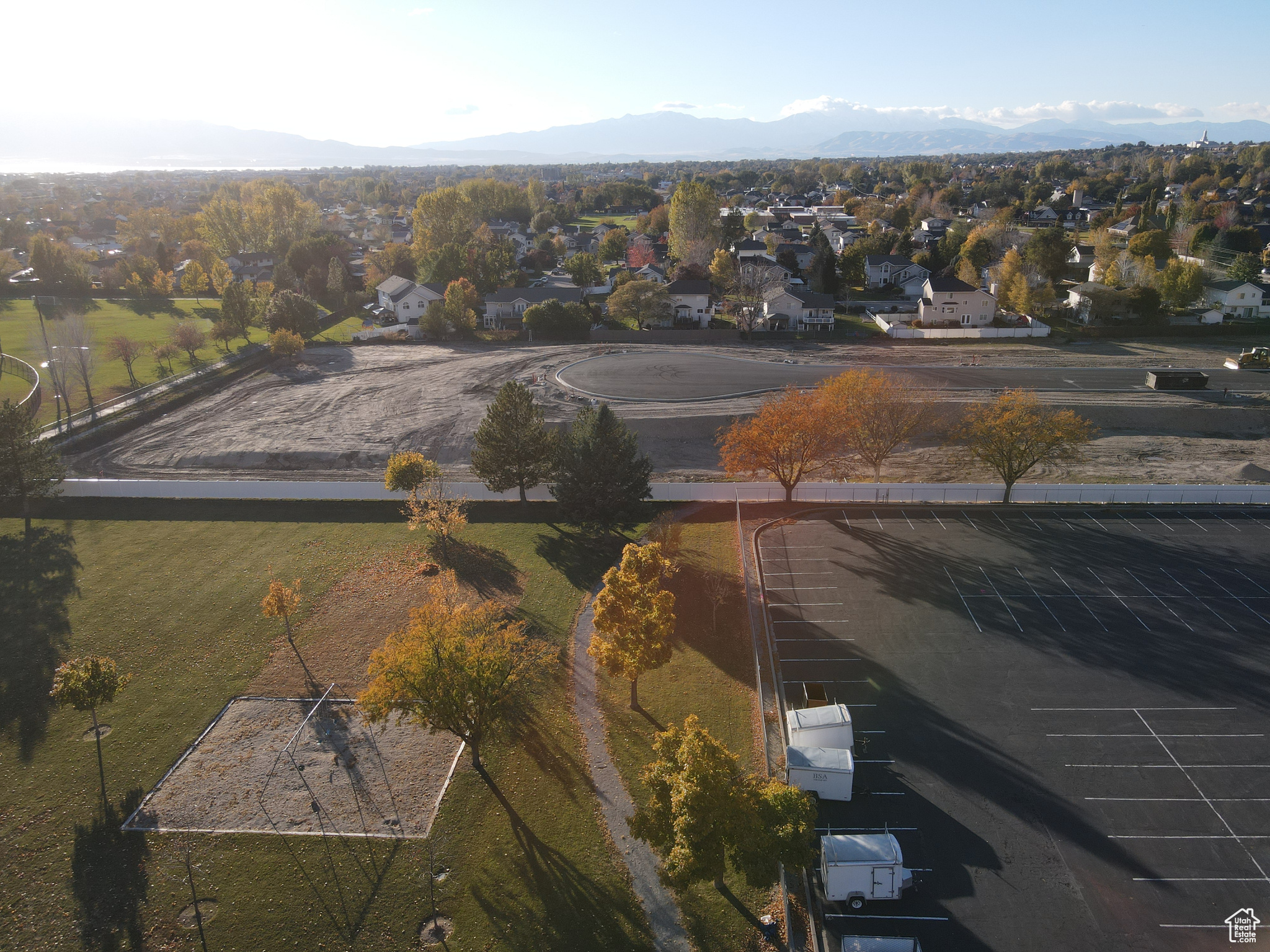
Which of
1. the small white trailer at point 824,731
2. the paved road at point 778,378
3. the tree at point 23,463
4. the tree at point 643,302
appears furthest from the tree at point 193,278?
the small white trailer at point 824,731

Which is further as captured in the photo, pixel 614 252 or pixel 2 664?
pixel 614 252

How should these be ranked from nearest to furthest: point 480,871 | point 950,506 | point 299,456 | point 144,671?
point 480,871 → point 144,671 → point 950,506 → point 299,456

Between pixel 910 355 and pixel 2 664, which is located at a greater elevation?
pixel 910 355

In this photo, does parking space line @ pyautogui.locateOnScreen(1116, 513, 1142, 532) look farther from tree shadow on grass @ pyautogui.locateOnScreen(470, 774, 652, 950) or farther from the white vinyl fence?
tree shadow on grass @ pyautogui.locateOnScreen(470, 774, 652, 950)

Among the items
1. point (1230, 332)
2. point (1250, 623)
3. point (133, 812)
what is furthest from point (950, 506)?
point (1230, 332)

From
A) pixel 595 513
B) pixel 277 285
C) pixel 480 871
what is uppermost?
pixel 277 285

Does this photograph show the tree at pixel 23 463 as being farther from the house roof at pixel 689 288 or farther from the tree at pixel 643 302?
the house roof at pixel 689 288

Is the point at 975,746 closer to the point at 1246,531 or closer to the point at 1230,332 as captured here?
the point at 1246,531
